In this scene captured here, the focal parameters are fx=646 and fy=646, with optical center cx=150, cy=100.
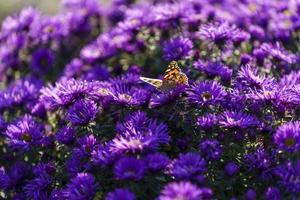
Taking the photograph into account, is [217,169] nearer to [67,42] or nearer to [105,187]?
[105,187]

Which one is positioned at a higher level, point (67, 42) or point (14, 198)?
point (14, 198)

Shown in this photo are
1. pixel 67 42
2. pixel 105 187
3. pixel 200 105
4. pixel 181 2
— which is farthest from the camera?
pixel 67 42

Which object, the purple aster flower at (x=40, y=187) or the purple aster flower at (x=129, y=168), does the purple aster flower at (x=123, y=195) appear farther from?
the purple aster flower at (x=40, y=187)

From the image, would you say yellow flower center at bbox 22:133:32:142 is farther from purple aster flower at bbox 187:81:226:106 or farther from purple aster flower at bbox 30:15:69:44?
purple aster flower at bbox 30:15:69:44

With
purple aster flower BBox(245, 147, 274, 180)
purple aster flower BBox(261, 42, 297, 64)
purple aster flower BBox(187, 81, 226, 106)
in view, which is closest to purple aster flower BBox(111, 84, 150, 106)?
purple aster flower BBox(187, 81, 226, 106)

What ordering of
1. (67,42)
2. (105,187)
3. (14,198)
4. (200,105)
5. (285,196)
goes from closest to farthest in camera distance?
1. (285,196)
2. (105,187)
3. (200,105)
4. (14,198)
5. (67,42)

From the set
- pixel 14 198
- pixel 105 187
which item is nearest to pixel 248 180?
pixel 105 187

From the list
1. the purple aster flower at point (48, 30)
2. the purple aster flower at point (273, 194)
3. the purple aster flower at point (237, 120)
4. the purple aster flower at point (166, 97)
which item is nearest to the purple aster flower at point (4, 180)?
the purple aster flower at point (166, 97)
